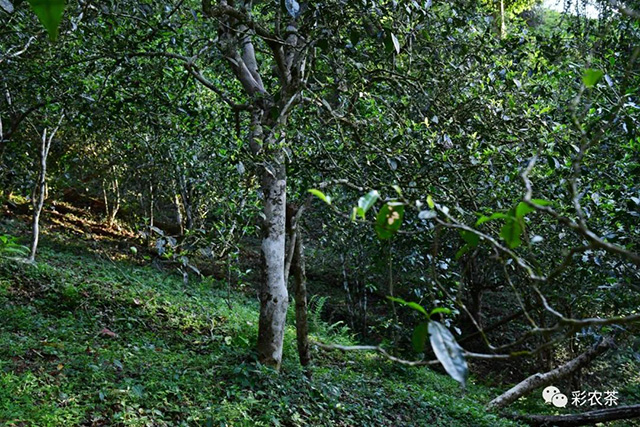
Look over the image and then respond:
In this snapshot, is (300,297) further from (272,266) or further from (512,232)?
(512,232)

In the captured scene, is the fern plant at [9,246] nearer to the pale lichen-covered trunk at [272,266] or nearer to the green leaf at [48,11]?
the pale lichen-covered trunk at [272,266]

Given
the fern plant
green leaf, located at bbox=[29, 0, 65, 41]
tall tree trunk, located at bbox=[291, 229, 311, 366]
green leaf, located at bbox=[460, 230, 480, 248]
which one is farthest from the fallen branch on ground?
green leaf, located at bbox=[29, 0, 65, 41]

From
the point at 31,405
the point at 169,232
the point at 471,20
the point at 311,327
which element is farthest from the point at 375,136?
the point at 169,232

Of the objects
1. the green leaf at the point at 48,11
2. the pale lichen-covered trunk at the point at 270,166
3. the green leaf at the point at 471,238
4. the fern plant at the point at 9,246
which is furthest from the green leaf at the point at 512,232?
the fern plant at the point at 9,246

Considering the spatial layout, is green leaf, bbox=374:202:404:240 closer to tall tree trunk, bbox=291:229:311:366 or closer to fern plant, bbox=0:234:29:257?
fern plant, bbox=0:234:29:257

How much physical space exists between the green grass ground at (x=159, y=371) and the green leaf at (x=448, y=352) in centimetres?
Answer: 292

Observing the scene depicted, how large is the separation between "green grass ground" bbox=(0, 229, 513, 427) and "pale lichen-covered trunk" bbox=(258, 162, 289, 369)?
0.91 feet

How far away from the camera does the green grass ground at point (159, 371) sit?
132 inches

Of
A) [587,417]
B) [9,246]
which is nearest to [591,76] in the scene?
[9,246]

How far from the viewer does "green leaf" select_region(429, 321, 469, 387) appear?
0.74 meters

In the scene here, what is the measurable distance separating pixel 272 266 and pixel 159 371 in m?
1.24

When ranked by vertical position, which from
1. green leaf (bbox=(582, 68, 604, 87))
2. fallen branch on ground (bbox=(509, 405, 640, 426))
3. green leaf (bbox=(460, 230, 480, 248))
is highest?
green leaf (bbox=(582, 68, 604, 87))

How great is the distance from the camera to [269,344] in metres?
4.39

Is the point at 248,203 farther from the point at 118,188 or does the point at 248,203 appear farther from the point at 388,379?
the point at 118,188
